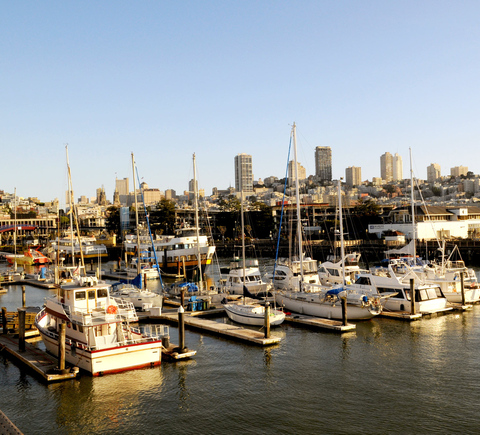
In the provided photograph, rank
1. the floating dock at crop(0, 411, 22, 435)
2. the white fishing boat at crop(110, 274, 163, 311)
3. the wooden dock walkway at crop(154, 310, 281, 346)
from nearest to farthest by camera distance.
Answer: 1. the floating dock at crop(0, 411, 22, 435)
2. the wooden dock walkway at crop(154, 310, 281, 346)
3. the white fishing boat at crop(110, 274, 163, 311)

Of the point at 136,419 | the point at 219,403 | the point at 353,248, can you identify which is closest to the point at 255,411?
the point at 219,403

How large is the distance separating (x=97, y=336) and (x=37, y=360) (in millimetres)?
3597

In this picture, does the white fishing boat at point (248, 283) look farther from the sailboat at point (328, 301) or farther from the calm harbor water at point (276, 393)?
the calm harbor water at point (276, 393)

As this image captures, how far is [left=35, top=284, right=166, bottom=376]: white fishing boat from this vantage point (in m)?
23.8

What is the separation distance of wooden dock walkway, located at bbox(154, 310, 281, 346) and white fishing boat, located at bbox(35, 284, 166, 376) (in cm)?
608

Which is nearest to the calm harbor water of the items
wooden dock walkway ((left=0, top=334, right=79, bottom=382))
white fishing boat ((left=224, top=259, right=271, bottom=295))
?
wooden dock walkway ((left=0, top=334, right=79, bottom=382))

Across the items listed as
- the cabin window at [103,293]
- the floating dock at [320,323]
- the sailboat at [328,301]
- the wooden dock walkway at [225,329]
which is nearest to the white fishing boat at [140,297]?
the wooden dock walkway at [225,329]

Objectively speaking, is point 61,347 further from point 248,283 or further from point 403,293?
point 403,293

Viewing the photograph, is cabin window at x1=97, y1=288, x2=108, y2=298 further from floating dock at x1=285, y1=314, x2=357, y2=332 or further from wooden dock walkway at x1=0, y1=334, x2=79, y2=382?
floating dock at x1=285, y1=314, x2=357, y2=332

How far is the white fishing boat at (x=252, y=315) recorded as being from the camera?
32.8 metres

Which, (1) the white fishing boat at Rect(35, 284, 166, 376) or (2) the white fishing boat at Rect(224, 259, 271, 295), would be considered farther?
(2) the white fishing boat at Rect(224, 259, 271, 295)

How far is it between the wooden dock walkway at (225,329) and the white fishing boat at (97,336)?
6.08m

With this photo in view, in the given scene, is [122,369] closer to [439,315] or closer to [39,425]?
[39,425]

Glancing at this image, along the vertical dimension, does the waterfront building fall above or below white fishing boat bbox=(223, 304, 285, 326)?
above
